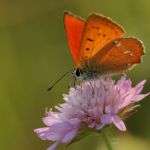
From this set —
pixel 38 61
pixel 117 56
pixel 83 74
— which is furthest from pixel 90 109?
pixel 38 61

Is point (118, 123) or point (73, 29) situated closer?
point (118, 123)

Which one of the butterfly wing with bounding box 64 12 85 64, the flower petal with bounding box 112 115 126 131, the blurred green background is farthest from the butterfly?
the blurred green background

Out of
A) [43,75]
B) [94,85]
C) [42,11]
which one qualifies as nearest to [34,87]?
[43,75]

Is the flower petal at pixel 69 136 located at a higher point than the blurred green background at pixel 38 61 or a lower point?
higher

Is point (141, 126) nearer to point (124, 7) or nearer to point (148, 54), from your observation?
point (148, 54)

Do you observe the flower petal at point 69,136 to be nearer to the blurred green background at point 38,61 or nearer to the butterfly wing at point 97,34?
the butterfly wing at point 97,34

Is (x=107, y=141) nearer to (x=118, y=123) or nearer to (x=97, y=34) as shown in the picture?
(x=118, y=123)

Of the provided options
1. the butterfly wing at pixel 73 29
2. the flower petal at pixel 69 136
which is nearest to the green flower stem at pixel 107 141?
the flower petal at pixel 69 136
